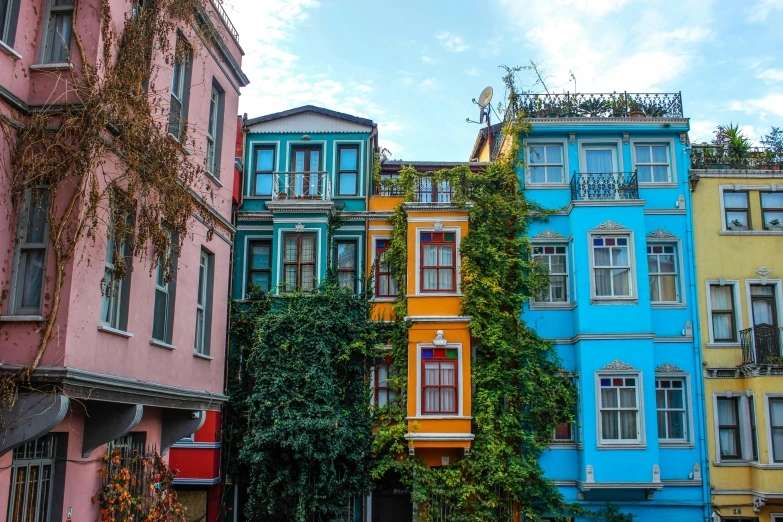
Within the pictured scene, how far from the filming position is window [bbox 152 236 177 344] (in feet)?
41.4

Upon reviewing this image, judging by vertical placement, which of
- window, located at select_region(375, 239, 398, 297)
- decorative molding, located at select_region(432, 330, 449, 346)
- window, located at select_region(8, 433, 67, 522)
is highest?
window, located at select_region(375, 239, 398, 297)

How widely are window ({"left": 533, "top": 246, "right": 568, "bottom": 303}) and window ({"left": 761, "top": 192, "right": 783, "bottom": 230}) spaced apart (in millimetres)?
6146

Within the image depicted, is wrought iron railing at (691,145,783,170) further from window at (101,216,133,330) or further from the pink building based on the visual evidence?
window at (101,216,133,330)

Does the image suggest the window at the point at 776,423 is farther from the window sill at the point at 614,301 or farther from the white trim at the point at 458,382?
the white trim at the point at 458,382

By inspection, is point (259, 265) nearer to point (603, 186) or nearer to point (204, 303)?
point (204, 303)

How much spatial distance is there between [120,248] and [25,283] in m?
1.47

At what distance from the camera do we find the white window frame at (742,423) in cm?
2084

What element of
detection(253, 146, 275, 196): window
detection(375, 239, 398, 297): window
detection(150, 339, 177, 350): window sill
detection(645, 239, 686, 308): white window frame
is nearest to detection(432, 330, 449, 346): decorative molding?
detection(375, 239, 398, 297): window

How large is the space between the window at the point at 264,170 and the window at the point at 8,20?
45.5 feet

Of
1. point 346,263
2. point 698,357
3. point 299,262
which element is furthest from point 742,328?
point 299,262

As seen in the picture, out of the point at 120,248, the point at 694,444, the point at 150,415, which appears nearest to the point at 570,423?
the point at 694,444

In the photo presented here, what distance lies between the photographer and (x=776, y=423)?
20.8m

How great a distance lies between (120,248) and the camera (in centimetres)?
1055

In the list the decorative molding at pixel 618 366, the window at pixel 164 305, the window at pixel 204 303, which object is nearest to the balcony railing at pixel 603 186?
the decorative molding at pixel 618 366
